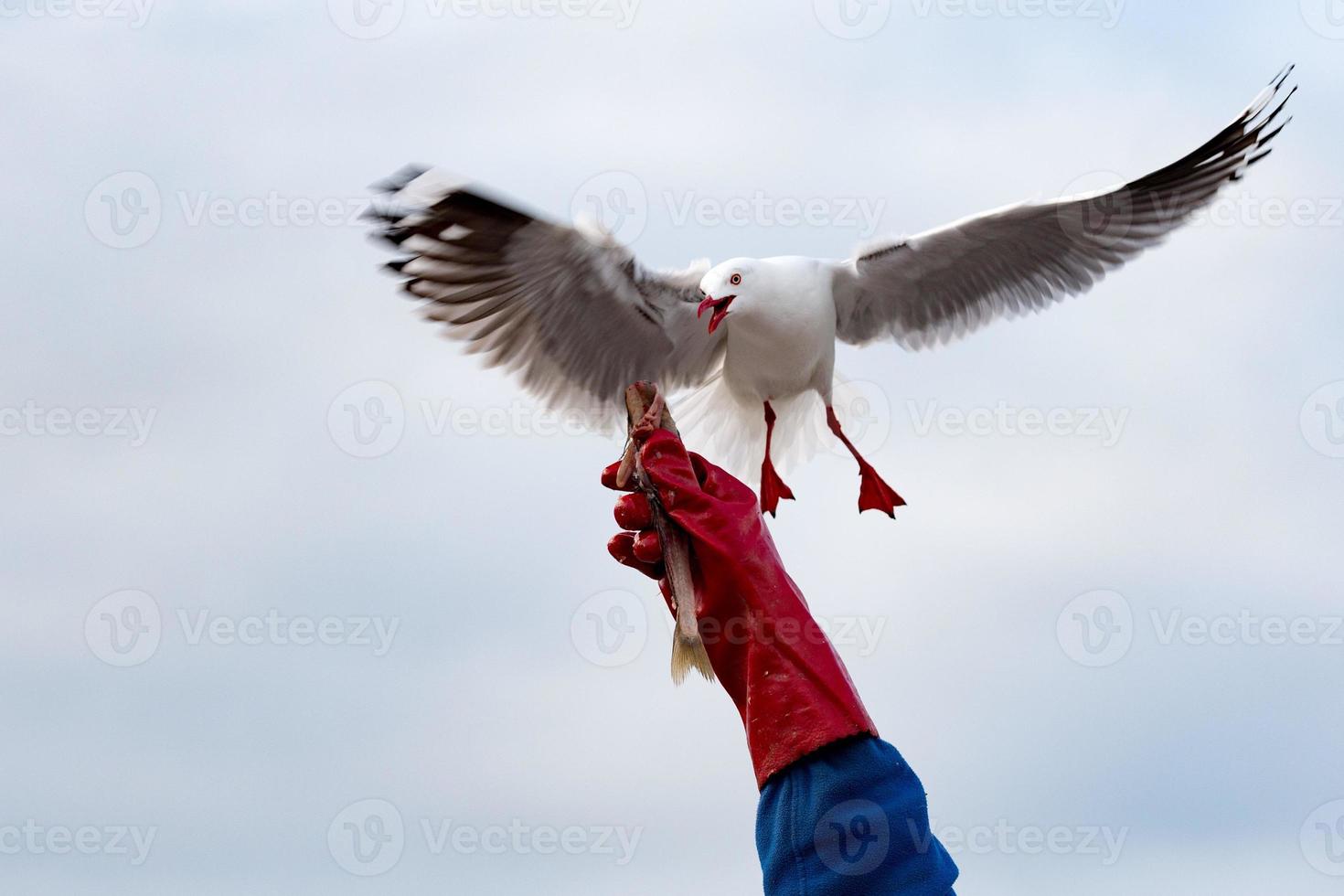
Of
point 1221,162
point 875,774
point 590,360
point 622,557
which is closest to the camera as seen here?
point 875,774

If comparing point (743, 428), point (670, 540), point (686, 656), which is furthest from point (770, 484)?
point (686, 656)

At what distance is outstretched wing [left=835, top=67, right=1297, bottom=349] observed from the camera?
6602 mm

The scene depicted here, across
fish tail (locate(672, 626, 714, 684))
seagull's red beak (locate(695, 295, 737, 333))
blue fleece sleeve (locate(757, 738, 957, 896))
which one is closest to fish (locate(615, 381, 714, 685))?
fish tail (locate(672, 626, 714, 684))

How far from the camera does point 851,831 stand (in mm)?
4012

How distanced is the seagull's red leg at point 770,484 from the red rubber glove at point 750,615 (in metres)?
1.97

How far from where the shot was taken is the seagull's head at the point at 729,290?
5906 mm

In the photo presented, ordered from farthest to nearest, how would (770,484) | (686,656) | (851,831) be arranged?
1. (770,484)
2. (686,656)
3. (851,831)

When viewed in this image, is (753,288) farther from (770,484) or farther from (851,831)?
(851,831)

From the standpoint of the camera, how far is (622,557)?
4406mm

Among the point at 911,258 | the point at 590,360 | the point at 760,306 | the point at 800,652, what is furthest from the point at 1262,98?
the point at 800,652

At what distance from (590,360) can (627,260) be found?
0.51 metres

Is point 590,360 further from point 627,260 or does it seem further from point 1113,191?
point 1113,191

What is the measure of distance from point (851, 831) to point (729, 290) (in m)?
2.43

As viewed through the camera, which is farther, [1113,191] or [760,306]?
[1113,191]
